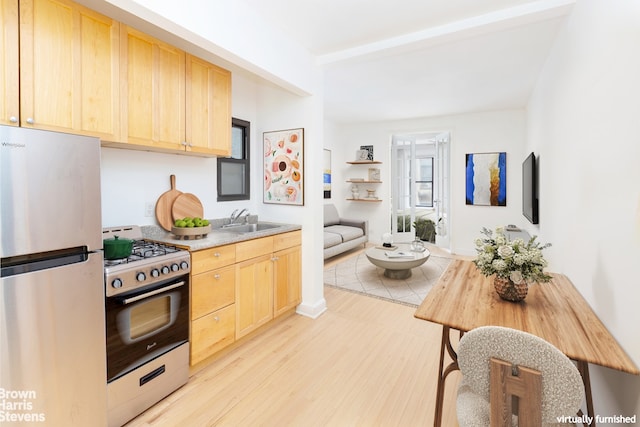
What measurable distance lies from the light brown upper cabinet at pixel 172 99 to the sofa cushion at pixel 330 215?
3.66 metres

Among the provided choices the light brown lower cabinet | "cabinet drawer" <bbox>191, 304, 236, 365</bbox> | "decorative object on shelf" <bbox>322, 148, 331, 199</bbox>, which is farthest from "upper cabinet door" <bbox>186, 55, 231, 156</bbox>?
"decorative object on shelf" <bbox>322, 148, 331, 199</bbox>

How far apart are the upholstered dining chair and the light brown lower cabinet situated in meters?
1.74

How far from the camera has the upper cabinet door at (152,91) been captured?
6.43ft

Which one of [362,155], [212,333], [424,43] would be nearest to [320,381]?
[212,333]

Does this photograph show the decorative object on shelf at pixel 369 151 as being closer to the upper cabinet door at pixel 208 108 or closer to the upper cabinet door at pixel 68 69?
the upper cabinet door at pixel 208 108

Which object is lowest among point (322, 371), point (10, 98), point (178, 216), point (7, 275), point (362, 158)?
point (322, 371)

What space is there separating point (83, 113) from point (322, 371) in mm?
2287

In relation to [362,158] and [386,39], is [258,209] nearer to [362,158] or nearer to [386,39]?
[386,39]

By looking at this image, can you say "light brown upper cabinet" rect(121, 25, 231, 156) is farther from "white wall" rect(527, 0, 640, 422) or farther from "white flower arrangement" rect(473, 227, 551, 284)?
"white wall" rect(527, 0, 640, 422)

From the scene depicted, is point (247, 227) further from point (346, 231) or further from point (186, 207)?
point (346, 231)

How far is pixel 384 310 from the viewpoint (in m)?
3.34

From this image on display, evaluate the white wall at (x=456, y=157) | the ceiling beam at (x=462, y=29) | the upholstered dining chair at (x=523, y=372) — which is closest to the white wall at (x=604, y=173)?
the ceiling beam at (x=462, y=29)

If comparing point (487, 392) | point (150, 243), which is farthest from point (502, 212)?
point (150, 243)

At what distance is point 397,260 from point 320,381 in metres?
2.23
